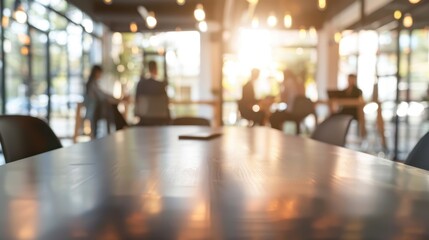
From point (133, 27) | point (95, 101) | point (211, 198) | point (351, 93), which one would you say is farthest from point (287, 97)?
point (211, 198)

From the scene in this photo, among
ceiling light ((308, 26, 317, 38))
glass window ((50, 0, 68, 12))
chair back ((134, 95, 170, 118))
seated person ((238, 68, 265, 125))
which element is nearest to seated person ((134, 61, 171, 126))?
chair back ((134, 95, 170, 118))

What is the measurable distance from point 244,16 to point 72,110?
4.63 metres

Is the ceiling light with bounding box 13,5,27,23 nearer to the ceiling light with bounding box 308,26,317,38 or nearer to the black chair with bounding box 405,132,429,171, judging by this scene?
the ceiling light with bounding box 308,26,317,38

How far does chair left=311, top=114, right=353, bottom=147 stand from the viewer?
Result: 8.29 ft

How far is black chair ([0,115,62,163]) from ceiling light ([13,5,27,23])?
205 inches

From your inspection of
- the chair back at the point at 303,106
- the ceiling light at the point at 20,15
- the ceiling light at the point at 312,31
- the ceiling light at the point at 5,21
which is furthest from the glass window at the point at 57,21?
the ceiling light at the point at 312,31

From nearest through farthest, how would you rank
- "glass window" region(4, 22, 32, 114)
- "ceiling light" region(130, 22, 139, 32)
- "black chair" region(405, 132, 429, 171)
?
"black chair" region(405, 132, 429, 171), "glass window" region(4, 22, 32, 114), "ceiling light" region(130, 22, 139, 32)

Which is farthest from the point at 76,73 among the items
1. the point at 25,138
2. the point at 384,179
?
the point at 384,179

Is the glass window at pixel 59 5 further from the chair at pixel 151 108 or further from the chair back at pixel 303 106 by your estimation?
the chair back at pixel 303 106

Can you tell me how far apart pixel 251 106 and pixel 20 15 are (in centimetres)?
373

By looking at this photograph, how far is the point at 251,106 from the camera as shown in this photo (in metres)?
6.79

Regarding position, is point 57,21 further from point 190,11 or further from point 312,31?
point 312,31

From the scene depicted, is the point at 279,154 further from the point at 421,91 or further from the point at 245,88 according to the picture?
the point at 421,91

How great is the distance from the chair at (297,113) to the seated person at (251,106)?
244 millimetres
